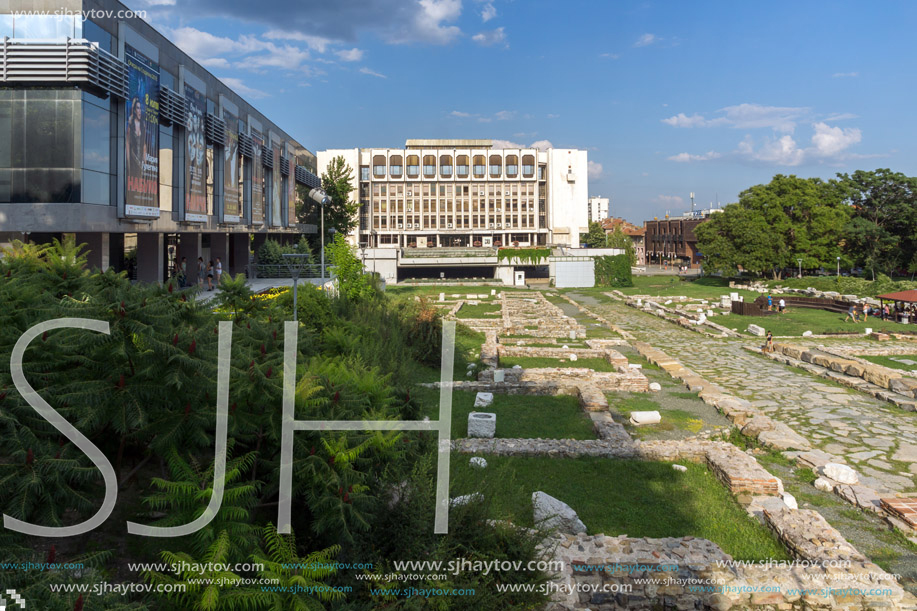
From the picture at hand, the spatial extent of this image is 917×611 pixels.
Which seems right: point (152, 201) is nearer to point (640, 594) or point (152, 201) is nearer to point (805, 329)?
point (640, 594)

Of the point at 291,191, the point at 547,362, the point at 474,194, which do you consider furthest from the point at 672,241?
the point at 547,362

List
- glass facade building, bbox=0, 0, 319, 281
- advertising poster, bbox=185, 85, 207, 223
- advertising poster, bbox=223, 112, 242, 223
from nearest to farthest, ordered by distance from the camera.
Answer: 1. glass facade building, bbox=0, 0, 319, 281
2. advertising poster, bbox=185, 85, 207, 223
3. advertising poster, bbox=223, 112, 242, 223

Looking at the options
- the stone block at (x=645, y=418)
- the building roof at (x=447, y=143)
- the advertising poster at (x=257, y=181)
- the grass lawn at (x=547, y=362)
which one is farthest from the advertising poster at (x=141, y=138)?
the building roof at (x=447, y=143)

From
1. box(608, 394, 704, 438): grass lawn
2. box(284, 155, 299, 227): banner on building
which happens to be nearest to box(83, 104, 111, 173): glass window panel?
box(608, 394, 704, 438): grass lawn

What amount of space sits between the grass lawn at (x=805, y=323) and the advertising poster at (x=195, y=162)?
25425 millimetres

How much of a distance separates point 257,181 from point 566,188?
49862 millimetres

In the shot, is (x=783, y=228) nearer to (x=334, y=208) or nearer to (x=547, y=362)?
(x=334, y=208)

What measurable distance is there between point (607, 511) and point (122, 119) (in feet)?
65.1

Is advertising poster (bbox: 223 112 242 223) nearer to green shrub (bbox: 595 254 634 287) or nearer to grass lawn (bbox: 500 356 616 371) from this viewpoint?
grass lawn (bbox: 500 356 616 371)

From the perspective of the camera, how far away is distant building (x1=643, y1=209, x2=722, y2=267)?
89062 millimetres

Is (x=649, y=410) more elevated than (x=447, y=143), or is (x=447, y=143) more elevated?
(x=447, y=143)

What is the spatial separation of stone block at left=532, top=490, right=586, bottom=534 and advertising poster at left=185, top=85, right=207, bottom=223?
22.4 metres

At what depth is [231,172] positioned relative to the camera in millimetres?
31234

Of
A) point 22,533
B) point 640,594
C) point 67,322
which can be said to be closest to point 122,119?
point 67,322
